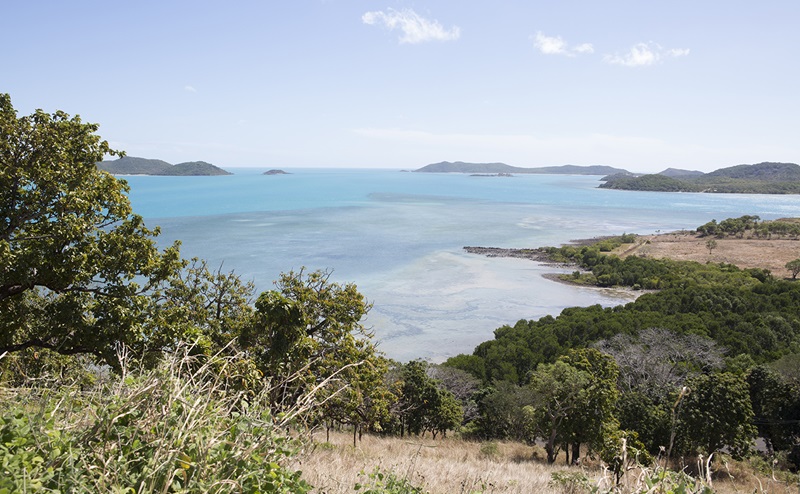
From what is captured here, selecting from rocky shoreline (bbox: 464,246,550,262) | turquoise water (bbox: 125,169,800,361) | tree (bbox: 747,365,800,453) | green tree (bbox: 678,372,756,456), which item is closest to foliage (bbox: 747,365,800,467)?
tree (bbox: 747,365,800,453)

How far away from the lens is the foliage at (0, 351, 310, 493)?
2.32m

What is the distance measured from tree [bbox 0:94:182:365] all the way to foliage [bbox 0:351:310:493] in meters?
6.31

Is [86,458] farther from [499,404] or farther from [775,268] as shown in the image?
[775,268]

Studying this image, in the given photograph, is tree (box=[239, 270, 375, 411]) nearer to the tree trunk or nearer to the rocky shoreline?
the tree trunk

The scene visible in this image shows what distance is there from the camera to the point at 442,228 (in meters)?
77.8

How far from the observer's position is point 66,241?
27.2ft

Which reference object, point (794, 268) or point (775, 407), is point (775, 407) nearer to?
point (775, 407)

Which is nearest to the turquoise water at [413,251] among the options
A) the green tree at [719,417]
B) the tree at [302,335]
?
the green tree at [719,417]

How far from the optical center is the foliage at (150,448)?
2.32m

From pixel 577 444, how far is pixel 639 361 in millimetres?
11344

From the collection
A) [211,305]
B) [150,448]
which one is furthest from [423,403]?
[150,448]

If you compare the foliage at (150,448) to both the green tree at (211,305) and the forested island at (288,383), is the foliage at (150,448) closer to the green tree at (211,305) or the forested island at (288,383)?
the forested island at (288,383)

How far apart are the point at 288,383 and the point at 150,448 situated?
6.86 m

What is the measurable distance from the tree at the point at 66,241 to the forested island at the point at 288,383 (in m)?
0.03
